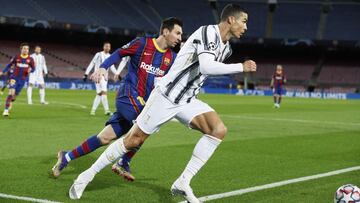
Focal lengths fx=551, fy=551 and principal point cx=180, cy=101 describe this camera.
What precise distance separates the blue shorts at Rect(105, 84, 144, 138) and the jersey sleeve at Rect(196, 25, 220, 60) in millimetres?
1759

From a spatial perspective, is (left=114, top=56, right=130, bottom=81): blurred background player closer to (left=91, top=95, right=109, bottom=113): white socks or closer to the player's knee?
the player's knee

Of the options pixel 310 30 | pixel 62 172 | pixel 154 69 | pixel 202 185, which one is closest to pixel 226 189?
pixel 202 185

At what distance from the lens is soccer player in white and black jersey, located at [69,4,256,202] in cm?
577

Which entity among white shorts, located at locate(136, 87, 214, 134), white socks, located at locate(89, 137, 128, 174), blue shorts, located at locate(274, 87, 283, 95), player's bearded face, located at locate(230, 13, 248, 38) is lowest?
blue shorts, located at locate(274, 87, 283, 95)

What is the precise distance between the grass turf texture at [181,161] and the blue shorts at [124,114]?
2.31 ft

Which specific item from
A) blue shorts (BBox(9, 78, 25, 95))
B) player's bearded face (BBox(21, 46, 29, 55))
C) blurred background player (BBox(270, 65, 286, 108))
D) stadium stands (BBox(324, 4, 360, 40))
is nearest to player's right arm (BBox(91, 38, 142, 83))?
blue shorts (BBox(9, 78, 25, 95))

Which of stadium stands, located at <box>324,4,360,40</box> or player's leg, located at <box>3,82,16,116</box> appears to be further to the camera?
stadium stands, located at <box>324,4,360,40</box>

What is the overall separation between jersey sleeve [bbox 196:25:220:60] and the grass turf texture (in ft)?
5.63

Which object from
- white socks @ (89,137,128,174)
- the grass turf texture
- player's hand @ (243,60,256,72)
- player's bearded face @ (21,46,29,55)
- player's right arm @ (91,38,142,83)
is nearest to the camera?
player's hand @ (243,60,256,72)

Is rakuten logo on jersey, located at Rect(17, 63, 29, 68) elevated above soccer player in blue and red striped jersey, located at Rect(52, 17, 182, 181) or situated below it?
below

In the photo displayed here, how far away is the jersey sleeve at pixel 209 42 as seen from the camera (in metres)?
5.55

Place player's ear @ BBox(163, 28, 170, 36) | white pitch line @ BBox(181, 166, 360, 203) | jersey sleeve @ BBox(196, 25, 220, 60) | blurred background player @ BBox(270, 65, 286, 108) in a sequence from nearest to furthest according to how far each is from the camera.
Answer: jersey sleeve @ BBox(196, 25, 220, 60) → white pitch line @ BBox(181, 166, 360, 203) → player's ear @ BBox(163, 28, 170, 36) → blurred background player @ BBox(270, 65, 286, 108)

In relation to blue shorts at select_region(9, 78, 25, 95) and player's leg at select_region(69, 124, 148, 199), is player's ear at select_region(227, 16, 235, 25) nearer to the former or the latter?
player's leg at select_region(69, 124, 148, 199)

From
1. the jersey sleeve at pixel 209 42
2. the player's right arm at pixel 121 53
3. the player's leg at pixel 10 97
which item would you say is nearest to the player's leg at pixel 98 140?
the player's right arm at pixel 121 53
